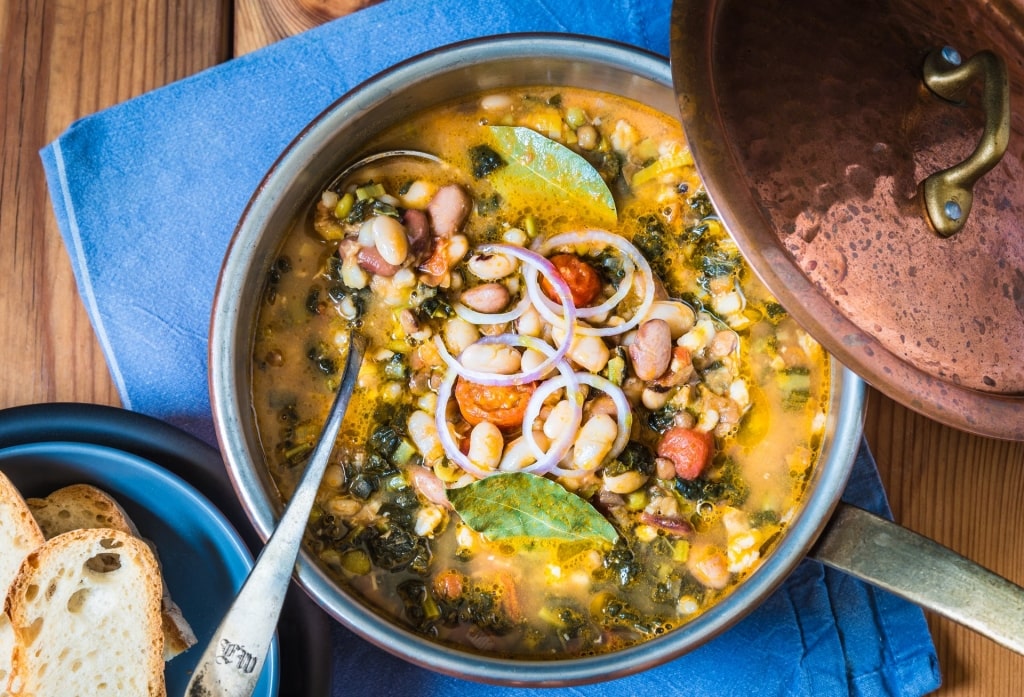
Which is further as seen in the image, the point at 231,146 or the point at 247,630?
the point at 231,146

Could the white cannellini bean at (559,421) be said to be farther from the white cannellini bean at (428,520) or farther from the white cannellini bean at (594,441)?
the white cannellini bean at (428,520)

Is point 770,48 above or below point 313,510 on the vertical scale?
above

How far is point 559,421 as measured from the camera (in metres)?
1.69

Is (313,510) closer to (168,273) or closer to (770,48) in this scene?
(168,273)

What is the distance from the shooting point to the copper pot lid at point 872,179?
4.17 ft

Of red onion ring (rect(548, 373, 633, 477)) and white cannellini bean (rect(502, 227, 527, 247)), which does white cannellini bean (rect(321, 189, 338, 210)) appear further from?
red onion ring (rect(548, 373, 633, 477))

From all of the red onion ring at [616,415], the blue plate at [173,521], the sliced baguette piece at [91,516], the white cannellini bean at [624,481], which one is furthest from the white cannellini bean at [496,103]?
the sliced baguette piece at [91,516]

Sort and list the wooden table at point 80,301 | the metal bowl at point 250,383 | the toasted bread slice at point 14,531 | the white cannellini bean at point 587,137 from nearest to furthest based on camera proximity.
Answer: the metal bowl at point 250,383, the toasted bread slice at point 14,531, the white cannellini bean at point 587,137, the wooden table at point 80,301

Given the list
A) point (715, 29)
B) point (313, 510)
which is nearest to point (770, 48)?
point (715, 29)

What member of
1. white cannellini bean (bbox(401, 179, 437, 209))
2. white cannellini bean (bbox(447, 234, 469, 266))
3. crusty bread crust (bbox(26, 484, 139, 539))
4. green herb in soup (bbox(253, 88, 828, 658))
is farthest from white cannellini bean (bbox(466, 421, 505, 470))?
crusty bread crust (bbox(26, 484, 139, 539))

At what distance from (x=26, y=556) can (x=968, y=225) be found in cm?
177

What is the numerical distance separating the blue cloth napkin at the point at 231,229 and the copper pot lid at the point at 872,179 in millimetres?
639

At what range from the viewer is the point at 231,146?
194 cm

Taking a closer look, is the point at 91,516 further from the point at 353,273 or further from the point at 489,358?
the point at 489,358
